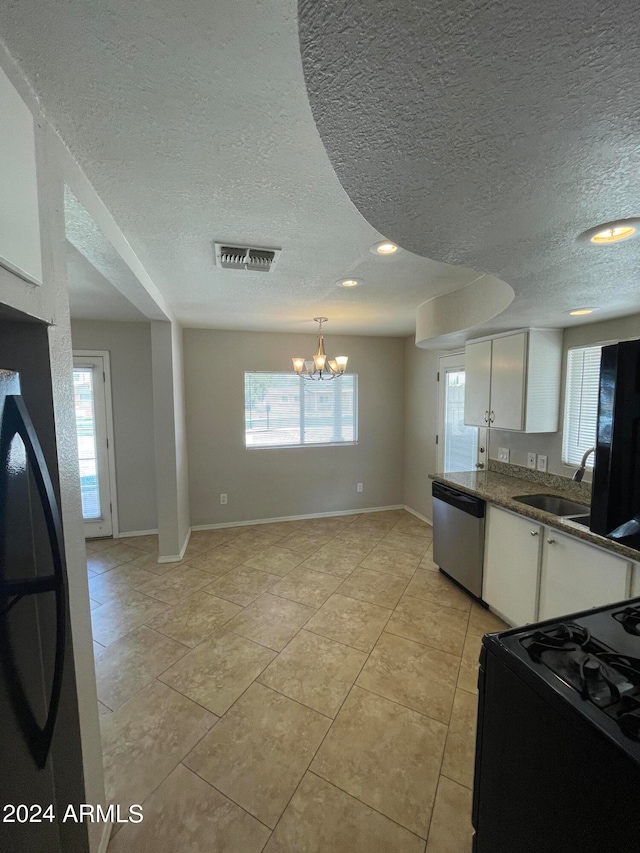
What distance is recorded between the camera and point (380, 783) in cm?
151

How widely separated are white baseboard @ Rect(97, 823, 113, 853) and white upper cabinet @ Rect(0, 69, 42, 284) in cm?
191

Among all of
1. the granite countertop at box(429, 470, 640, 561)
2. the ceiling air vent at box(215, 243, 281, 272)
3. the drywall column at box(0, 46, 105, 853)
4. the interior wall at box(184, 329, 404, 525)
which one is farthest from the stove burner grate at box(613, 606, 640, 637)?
the interior wall at box(184, 329, 404, 525)

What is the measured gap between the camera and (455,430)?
4.05m

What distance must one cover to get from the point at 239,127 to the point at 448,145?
688 millimetres

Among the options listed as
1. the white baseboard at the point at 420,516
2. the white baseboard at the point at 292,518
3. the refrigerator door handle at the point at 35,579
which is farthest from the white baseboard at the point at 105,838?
the white baseboard at the point at 420,516

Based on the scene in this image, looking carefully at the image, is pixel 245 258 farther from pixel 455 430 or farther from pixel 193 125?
pixel 455 430

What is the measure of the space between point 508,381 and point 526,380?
0.15 m

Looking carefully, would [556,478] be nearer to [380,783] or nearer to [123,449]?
[380,783]

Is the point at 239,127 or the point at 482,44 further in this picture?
the point at 239,127

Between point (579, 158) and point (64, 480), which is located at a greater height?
point (579, 158)

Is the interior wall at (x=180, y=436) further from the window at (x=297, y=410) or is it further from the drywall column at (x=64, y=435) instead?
the drywall column at (x=64, y=435)

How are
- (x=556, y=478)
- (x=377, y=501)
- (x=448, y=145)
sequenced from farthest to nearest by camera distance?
(x=377, y=501)
(x=556, y=478)
(x=448, y=145)

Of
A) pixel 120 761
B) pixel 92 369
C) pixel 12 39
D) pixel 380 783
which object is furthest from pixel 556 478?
pixel 92 369

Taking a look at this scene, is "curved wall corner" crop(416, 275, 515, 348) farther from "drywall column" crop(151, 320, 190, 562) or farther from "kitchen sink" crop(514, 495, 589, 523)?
"drywall column" crop(151, 320, 190, 562)
